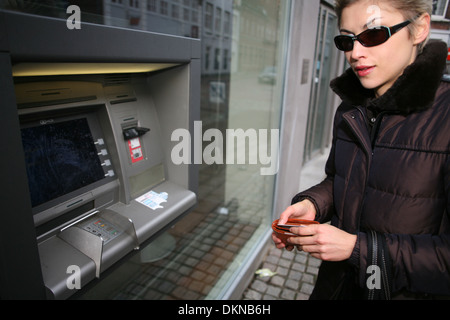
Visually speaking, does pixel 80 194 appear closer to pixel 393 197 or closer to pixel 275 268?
pixel 393 197

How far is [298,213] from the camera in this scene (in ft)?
5.44

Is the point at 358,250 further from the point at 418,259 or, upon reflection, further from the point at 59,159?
the point at 59,159

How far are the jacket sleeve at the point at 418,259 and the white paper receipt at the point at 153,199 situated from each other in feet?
3.40

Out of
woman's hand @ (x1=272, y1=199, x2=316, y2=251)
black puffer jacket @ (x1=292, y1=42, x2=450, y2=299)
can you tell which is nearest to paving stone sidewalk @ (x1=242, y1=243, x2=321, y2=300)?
woman's hand @ (x1=272, y1=199, x2=316, y2=251)

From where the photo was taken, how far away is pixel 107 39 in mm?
1170

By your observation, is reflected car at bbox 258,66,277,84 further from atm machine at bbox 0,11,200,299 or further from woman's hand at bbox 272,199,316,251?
woman's hand at bbox 272,199,316,251

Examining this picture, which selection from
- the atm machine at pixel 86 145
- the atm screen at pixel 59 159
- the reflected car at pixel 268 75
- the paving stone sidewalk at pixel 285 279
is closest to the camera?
the atm machine at pixel 86 145

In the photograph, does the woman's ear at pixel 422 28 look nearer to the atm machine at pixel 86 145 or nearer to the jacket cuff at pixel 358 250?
the jacket cuff at pixel 358 250

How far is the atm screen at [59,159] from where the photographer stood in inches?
52.6

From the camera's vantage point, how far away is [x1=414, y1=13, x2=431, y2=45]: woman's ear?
49.3 inches

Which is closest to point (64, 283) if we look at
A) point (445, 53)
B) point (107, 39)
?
point (107, 39)

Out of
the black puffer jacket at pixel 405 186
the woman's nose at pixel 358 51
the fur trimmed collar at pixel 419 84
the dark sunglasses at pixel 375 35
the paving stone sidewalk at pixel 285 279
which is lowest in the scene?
the paving stone sidewalk at pixel 285 279

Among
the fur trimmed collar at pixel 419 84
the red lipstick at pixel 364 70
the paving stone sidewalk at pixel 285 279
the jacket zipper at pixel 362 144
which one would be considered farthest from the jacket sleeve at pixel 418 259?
the paving stone sidewalk at pixel 285 279

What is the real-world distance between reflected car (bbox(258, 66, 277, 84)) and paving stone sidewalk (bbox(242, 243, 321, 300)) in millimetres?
2135
